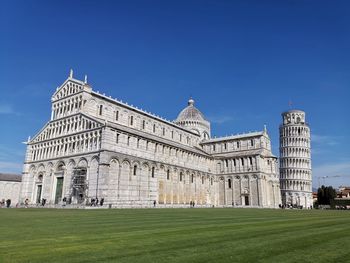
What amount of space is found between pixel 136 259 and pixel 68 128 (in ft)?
166

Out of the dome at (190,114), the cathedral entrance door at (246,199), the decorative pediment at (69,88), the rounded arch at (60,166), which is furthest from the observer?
the dome at (190,114)

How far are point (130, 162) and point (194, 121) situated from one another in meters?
40.7

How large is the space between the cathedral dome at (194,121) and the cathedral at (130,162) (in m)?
7.58

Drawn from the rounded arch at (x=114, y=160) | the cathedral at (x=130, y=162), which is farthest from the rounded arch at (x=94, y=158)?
the rounded arch at (x=114, y=160)

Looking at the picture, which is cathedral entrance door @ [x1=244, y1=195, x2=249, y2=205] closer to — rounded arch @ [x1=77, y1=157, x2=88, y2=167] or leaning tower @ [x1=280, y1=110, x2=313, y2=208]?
leaning tower @ [x1=280, y1=110, x2=313, y2=208]

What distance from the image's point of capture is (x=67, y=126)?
54625mm

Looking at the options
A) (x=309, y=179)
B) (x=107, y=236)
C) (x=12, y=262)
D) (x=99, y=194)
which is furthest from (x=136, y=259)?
(x=309, y=179)

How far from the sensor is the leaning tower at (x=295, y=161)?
4112 inches

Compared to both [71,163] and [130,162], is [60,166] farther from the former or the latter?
[130,162]

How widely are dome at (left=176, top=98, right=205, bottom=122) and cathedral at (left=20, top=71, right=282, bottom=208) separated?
10864 mm

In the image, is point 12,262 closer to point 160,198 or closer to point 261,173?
point 160,198

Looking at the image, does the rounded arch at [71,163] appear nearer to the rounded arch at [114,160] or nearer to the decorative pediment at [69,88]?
the rounded arch at [114,160]

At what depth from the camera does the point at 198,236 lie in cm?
1121

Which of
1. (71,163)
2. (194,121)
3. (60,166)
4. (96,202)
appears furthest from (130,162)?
(194,121)
